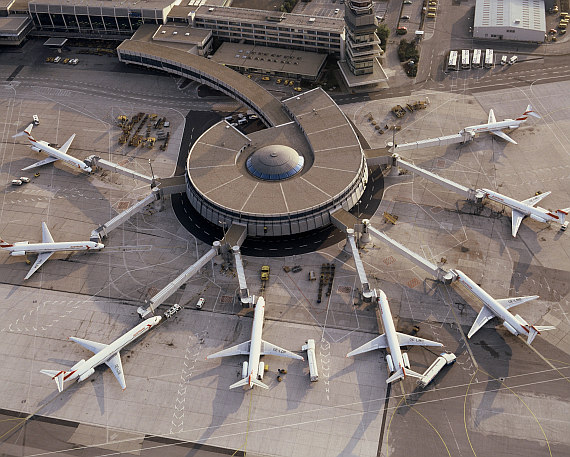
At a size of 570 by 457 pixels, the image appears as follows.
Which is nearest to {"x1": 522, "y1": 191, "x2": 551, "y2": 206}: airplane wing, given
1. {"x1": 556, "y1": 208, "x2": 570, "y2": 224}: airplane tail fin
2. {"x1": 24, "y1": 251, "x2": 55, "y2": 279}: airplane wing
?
{"x1": 556, "y1": 208, "x2": 570, "y2": 224}: airplane tail fin

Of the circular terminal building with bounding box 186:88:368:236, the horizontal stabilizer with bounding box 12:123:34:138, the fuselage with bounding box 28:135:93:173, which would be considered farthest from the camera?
the horizontal stabilizer with bounding box 12:123:34:138

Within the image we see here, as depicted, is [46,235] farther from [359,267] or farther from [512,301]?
[512,301]

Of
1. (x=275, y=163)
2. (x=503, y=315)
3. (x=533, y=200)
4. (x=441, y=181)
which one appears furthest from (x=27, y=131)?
(x=533, y=200)

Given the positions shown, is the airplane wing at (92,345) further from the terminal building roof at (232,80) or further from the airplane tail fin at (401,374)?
the terminal building roof at (232,80)

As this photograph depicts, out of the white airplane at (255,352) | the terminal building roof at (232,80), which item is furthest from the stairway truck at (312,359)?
the terminal building roof at (232,80)

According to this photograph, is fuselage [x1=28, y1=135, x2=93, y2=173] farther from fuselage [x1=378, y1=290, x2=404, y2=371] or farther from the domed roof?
fuselage [x1=378, y1=290, x2=404, y2=371]
